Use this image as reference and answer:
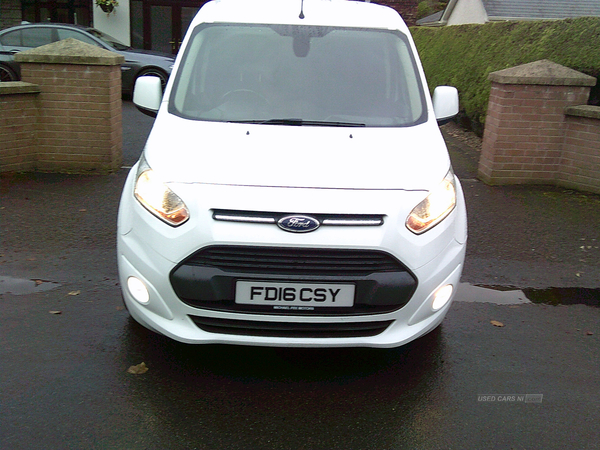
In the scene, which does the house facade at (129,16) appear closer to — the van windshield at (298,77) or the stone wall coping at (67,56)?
the stone wall coping at (67,56)

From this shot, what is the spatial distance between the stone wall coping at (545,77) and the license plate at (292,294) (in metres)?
5.28

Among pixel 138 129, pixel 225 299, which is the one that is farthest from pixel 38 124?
pixel 225 299

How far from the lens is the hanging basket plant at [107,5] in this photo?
2294 centimetres

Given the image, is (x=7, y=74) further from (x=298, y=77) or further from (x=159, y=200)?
(x=159, y=200)

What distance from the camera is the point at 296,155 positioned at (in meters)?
3.40

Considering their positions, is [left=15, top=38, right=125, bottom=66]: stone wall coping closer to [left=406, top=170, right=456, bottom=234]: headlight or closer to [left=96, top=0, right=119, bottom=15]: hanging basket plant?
[left=406, top=170, right=456, bottom=234]: headlight

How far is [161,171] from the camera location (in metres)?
3.29

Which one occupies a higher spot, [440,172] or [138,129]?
[440,172]

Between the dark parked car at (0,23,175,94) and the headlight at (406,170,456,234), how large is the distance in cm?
1208

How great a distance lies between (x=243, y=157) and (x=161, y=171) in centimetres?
42

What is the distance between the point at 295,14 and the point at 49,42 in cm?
1167

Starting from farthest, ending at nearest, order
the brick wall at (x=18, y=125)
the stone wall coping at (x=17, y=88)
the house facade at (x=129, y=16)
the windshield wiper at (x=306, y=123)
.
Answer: the house facade at (x=129, y=16)
the brick wall at (x=18, y=125)
the stone wall coping at (x=17, y=88)
the windshield wiper at (x=306, y=123)

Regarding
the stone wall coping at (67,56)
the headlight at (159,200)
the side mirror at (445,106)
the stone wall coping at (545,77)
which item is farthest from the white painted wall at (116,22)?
the headlight at (159,200)

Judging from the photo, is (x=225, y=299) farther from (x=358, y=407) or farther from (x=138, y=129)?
(x=138, y=129)
